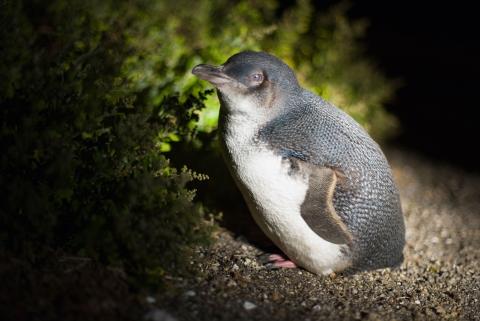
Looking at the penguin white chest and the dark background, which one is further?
the dark background

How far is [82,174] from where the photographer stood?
266 centimetres

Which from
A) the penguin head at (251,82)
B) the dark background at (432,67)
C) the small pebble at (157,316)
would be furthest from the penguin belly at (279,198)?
the dark background at (432,67)

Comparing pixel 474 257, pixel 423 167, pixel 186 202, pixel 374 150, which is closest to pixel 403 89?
pixel 423 167

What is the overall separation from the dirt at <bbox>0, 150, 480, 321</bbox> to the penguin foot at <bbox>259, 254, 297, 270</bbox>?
40 millimetres

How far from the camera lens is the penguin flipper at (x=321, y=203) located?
2705 millimetres

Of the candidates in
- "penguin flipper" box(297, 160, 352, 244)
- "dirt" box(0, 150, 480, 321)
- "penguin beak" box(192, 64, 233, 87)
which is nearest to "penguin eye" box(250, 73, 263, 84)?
"penguin beak" box(192, 64, 233, 87)

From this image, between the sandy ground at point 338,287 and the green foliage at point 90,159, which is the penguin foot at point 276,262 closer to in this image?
the sandy ground at point 338,287

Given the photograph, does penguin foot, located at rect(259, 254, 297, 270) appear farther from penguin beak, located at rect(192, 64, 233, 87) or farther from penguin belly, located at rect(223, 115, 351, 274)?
penguin beak, located at rect(192, 64, 233, 87)

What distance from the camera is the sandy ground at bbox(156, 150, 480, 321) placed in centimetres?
248

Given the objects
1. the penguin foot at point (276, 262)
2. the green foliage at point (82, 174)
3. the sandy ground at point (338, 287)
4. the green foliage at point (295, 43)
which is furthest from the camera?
the green foliage at point (295, 43)

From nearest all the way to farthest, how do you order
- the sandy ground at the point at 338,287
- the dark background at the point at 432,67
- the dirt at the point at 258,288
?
the dirt at the point at 258,288 < the sandy ground at the point at 338,287 < the dark background at the point at 432,67

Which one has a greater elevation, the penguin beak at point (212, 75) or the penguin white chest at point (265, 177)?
the penguin beak at point (212, 75)

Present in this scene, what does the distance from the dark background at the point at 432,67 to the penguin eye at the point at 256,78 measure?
11.5ft

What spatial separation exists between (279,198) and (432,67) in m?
5.83
